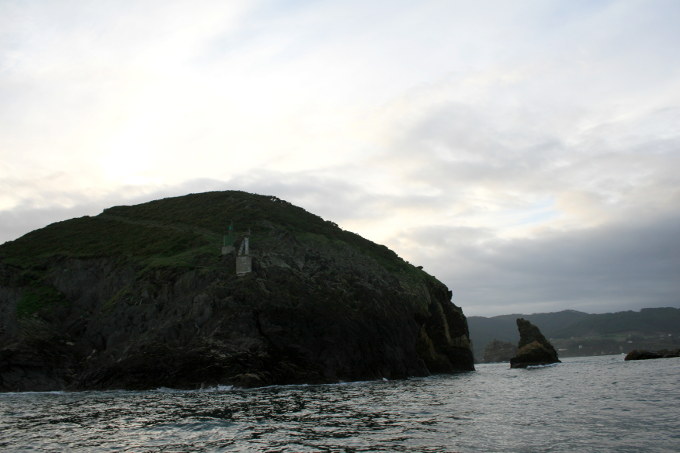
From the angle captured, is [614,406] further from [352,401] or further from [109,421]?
[109,421]

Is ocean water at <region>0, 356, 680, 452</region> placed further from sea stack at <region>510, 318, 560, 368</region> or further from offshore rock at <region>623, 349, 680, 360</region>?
offshore rock at <region>623, 349, 680, 360</region>

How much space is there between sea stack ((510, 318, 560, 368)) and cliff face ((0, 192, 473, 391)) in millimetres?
18600

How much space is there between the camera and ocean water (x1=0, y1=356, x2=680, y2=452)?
65.8 ft

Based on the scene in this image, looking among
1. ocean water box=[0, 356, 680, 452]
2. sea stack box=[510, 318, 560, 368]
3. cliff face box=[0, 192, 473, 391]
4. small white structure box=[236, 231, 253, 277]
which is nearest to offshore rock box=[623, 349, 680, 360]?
sea stack box=[510, 318, 560, 368]

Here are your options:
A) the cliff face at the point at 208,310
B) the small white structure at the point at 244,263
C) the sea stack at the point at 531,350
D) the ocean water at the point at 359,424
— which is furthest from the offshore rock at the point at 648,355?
the small white structure at the point at 244,263

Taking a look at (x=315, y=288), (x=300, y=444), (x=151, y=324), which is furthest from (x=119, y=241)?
(x=300, y=444)

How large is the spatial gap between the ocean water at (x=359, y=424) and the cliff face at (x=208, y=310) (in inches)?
742

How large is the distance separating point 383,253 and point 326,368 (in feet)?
143

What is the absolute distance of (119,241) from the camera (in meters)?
88.1

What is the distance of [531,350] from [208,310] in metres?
74.3

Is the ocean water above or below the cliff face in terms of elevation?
below

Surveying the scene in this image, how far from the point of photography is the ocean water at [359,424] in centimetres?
2005

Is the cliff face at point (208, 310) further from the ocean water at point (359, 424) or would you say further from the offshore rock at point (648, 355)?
the offshore rock at point (648, 355)

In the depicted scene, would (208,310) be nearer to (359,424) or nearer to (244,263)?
(244,263)
